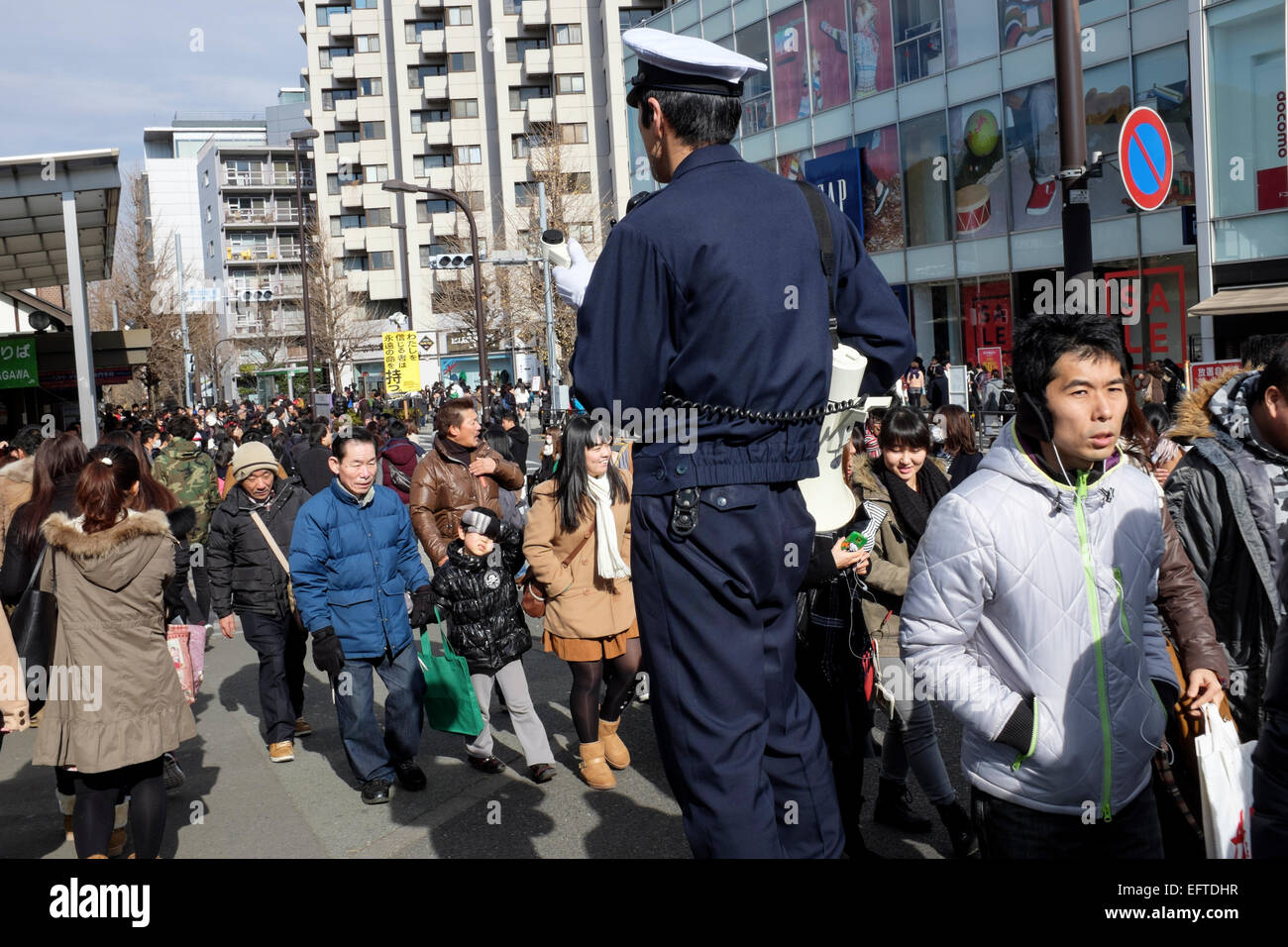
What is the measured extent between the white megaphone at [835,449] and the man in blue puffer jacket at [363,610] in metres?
3.55

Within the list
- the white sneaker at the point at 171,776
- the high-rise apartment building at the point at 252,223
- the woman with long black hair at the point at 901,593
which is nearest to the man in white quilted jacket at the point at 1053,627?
the woman with long black hair at the point at 901,593

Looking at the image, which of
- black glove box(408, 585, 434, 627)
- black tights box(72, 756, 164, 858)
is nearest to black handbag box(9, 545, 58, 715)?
black tights box(72, 756, 164, 858)

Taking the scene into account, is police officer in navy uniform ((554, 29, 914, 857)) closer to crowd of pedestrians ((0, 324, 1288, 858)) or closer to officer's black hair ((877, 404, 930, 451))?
crowd of pedestrians ((0, 324, 1288, 858))

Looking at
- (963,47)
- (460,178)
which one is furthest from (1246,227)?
(460,178)

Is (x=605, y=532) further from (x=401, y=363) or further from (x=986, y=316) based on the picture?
(x=986, y=316)

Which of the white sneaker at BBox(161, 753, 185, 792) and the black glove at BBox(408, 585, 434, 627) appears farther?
the white sneaker at BBox(161, 753, 185, 792)

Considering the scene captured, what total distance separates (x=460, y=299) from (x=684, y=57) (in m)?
50.8

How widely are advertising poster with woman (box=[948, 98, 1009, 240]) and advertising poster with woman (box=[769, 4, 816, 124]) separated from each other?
553cm

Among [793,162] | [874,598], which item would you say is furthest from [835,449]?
[793,162]

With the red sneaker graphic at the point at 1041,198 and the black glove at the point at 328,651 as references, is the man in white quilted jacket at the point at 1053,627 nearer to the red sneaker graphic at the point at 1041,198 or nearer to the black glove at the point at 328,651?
the black glove at the point at 328,651

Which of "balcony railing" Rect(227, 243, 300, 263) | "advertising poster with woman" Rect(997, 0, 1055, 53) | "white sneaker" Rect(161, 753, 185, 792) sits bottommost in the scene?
"white sneaker" Rect(161, 753, 185, 792)

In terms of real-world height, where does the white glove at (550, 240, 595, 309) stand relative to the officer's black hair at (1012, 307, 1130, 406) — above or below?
above

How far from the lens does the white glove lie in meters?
3.19

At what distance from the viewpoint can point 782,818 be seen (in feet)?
8.15
